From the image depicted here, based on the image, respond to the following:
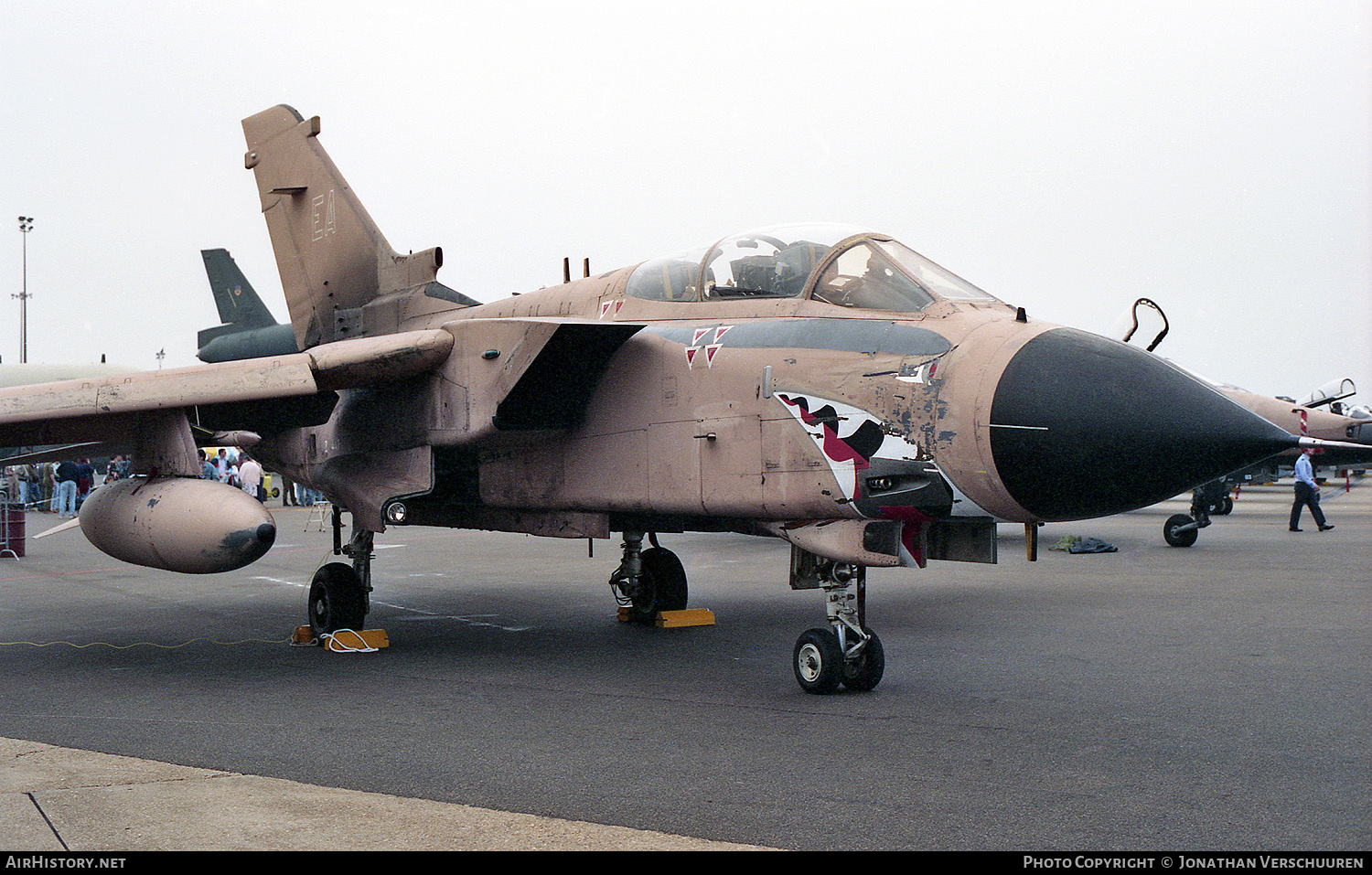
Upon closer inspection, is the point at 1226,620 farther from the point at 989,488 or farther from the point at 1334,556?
the point at 1334,556

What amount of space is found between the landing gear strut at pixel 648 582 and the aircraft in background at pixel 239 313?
17063 mm

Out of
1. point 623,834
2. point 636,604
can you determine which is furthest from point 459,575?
point 623,834

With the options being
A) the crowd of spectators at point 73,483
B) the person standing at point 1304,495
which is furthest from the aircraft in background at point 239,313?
the person standing at point 1304,495

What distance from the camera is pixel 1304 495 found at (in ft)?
70.4

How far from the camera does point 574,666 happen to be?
26.1 feet

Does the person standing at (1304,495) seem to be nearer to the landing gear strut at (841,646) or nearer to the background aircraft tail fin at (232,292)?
the landing gear strut at (841,646)

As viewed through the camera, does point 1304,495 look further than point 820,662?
Yes

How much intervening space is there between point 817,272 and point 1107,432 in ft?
6.96

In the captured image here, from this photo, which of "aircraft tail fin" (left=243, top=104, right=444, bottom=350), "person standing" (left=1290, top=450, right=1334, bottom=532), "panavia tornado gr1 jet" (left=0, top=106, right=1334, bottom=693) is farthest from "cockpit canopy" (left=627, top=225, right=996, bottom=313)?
"person standing" (left=1290, top=450, right=1334, bottom=532)

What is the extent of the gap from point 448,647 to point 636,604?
1.95 m

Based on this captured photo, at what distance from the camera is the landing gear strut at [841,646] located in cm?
665

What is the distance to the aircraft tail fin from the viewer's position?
36.7 ft

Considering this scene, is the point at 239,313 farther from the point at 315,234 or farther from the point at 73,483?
the point at 315,234

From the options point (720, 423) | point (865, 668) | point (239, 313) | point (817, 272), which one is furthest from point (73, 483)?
point (865, 668)
